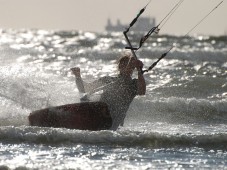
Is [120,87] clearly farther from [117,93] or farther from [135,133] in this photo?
[135,133]

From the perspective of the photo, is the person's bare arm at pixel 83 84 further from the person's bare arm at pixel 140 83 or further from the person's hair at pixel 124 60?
the person's bare arm at pixel 140 83

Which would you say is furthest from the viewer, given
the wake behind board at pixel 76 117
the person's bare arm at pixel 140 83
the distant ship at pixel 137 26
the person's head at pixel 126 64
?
the distant ship at pixel 137 26

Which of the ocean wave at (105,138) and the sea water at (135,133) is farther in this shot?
the ocean wave at (105,138)

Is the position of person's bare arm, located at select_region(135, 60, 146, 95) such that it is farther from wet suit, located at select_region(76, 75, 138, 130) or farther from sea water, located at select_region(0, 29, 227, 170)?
sea water, located at select_region(0, 29, 227, 170)

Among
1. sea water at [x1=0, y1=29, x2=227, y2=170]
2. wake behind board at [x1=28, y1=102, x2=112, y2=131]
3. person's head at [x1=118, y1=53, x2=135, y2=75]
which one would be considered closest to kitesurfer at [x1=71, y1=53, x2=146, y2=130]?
person's head at [x1=118, y1=53, x2=135, y2=75]

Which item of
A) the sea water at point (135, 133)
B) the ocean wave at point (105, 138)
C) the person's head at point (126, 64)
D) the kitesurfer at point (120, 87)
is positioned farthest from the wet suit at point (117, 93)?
the ocean wave at point (105, 138)

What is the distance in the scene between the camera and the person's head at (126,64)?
1231 cm

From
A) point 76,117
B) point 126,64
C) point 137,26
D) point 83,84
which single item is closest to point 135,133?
point 126,64

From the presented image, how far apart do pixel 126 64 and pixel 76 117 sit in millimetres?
1611

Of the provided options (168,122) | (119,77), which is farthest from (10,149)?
(168,122)

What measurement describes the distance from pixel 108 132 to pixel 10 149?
215 centimetres

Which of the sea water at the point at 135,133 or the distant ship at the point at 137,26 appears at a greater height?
the distant ship at the point at 137,26

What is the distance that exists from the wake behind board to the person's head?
3.19 feet

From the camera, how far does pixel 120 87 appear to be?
12.7m
